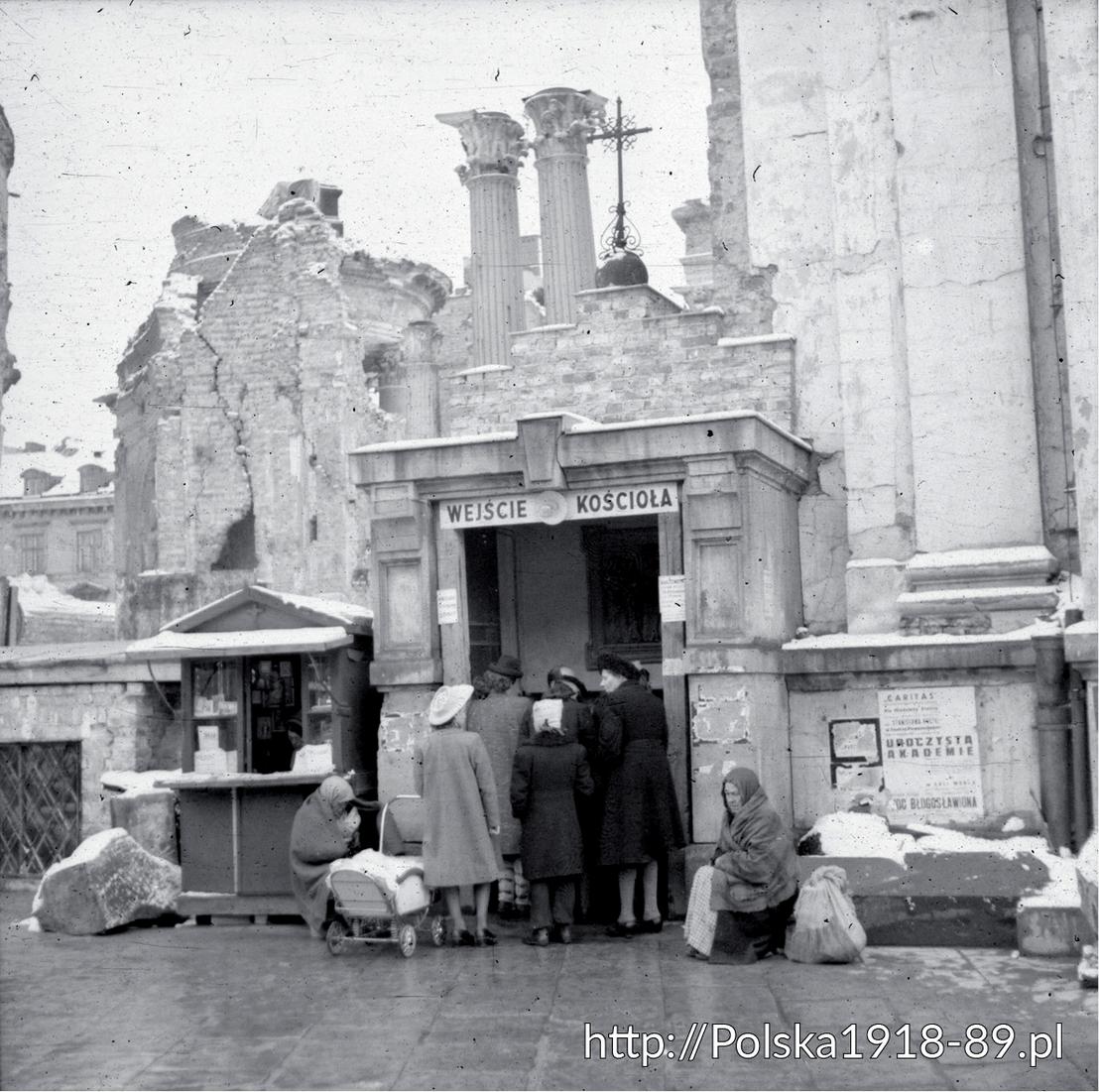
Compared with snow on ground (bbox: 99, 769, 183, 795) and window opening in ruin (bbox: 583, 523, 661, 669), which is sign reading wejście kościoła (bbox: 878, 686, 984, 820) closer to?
window opening in ruin (bbox: 583, 523, 661, 669)

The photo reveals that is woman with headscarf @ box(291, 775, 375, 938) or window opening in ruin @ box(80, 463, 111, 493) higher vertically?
A: window opening in ruin @ box(80, 463, 111, 493)

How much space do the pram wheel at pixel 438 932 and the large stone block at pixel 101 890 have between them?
2485 mm

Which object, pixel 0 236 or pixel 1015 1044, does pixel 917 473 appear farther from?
pixel 0 236

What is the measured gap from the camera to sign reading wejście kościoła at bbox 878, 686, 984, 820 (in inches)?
407

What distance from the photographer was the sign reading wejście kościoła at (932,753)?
1033 centimetres

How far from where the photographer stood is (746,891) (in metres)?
8.70

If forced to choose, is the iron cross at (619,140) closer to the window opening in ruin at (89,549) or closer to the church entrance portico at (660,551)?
the church entrance portico at (660,551)

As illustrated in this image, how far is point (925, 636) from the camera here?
10727 millimetres

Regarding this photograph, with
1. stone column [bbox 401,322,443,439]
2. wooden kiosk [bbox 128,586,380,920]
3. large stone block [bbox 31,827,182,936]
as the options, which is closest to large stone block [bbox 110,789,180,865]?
wooden kiosk [bbox 128,586,380,920]

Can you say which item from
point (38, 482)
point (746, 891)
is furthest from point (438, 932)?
point (38, 482)

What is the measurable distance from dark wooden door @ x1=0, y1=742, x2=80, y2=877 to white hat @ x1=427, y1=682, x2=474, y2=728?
466cm

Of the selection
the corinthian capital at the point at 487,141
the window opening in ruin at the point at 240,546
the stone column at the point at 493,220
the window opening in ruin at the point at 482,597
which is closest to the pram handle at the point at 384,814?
the window opening in ruin at the point at 482,597

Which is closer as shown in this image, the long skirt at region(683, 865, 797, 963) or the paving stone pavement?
the paving stone pavement

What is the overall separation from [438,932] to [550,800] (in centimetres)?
111
